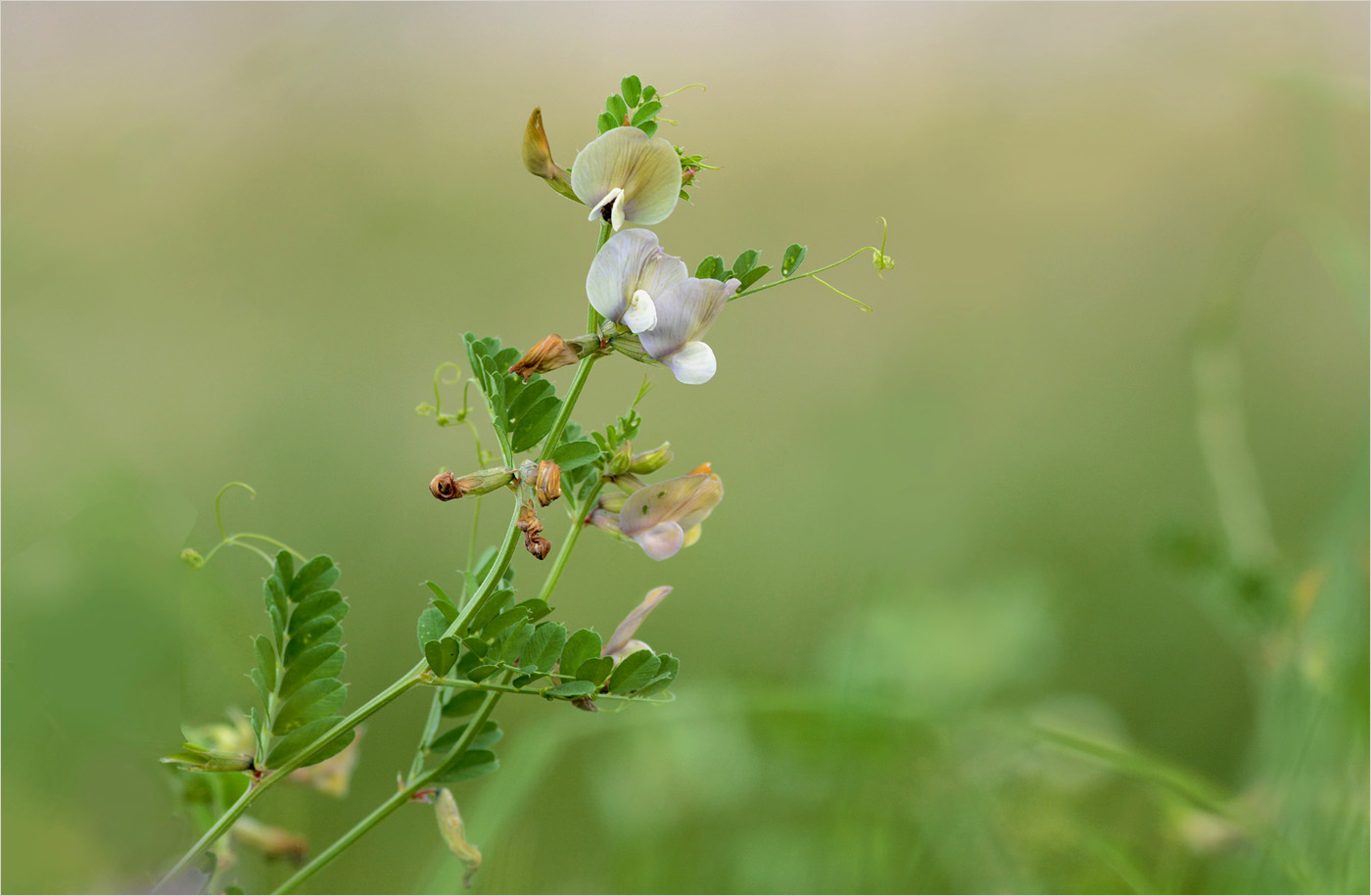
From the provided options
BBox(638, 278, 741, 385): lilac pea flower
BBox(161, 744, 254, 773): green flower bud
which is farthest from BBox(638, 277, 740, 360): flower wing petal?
BBox(161, 744, 254, 773): green flower bud

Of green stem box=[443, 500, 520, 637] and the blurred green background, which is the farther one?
the blurred green background

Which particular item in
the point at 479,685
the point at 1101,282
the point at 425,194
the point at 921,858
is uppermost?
the point at 425,194

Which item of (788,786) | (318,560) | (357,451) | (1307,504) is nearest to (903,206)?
(1307,504)

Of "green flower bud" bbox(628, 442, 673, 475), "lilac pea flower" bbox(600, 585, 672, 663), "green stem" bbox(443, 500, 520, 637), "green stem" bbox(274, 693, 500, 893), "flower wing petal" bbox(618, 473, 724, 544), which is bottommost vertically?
"green stem" bbox(274, 693, 500, 893)

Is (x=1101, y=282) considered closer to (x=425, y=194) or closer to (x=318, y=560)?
(x=425, y=194)

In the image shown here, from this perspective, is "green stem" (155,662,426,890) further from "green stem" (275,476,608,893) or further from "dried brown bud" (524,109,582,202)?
"dried brown bud" (524,109,582,202)

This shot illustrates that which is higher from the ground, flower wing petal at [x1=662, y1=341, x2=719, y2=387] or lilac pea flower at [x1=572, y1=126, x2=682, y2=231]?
lilac pea flower at [x1=572, y1=126, x2=682, y2=231]

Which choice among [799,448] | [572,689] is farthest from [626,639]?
[799,448]

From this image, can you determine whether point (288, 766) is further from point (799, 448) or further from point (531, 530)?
point (799, 448)
